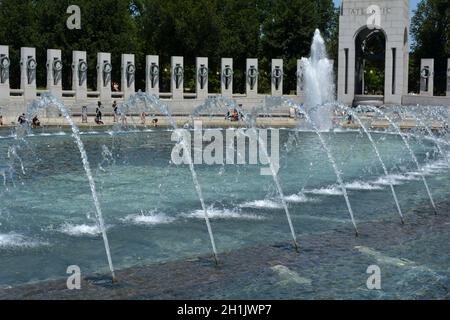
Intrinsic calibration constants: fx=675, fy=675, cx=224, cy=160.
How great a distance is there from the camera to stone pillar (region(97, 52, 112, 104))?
42.0 metres

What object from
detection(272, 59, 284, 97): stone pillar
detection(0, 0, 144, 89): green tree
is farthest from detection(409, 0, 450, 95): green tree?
detection(0, 0, 144, 89): green tree

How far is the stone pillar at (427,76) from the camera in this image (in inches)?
1788

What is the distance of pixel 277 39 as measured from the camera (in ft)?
198

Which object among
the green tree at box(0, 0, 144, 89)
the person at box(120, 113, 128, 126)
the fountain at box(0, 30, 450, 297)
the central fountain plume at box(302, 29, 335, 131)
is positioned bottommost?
the fountain at box(0, 30, 450, 297)

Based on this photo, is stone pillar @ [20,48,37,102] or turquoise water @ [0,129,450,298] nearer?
turquoise water @ [0,129,450,298]

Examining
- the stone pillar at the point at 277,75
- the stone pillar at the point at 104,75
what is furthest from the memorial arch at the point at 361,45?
the stone pillar at the point at 104,75

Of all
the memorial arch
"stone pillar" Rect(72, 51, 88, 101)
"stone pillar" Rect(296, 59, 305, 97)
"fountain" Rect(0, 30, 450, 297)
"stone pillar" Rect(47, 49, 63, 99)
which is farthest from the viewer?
"stone pillar" Rect(296, 59, 305, 97)

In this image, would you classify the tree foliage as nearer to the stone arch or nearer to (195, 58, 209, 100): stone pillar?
the stone arch

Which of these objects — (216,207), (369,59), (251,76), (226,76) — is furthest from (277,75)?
(216,207)

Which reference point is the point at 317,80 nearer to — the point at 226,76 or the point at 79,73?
the point at 226,76

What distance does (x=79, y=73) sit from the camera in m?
41.0

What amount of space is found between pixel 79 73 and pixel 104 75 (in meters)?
1.80

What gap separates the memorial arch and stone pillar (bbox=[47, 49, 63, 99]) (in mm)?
19871

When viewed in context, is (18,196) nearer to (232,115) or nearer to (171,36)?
(232,115)
